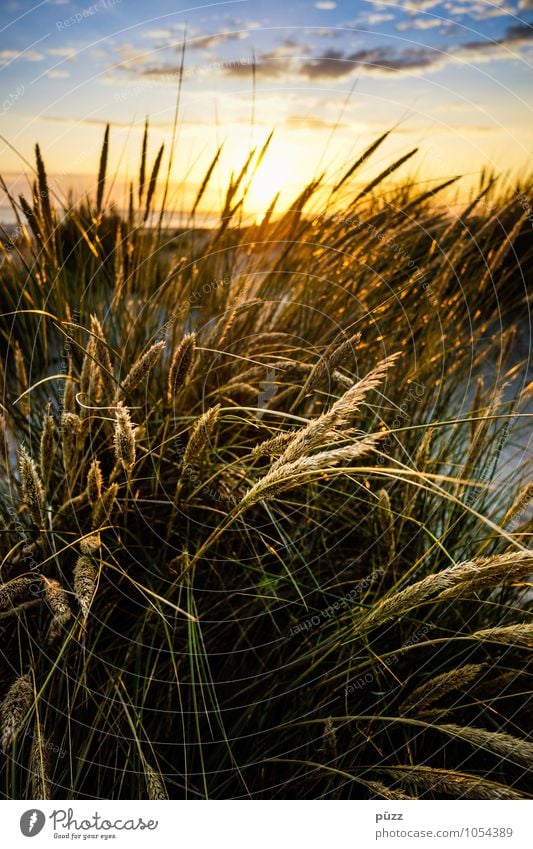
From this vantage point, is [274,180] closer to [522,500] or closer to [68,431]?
[68,431]

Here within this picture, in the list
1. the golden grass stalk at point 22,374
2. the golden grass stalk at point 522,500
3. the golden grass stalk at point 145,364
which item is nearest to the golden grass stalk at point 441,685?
the golden grass stalk at point 522,500

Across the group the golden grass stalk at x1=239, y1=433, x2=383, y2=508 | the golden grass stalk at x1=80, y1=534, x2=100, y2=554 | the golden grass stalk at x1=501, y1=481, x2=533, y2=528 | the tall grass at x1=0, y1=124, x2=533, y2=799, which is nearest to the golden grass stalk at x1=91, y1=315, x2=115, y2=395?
the tall grass at x1=0, y1=124, x2=533, y2=799

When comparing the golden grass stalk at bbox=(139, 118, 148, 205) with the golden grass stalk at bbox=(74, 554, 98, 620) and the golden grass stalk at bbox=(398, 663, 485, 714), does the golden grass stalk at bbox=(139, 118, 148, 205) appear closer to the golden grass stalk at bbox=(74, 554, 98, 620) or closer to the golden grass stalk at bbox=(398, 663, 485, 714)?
the golden grass stalk at bbox=(74, 554, 98, 620)

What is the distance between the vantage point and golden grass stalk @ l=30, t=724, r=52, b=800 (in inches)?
32.4

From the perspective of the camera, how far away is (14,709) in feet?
2.61

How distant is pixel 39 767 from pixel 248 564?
49 centimetres

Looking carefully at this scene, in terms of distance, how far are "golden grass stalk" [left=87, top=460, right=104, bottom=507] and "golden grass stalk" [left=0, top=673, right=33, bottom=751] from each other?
263 mm

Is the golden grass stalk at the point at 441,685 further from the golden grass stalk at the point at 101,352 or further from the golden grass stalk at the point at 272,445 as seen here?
the golden grass stalk at the point at 101,352

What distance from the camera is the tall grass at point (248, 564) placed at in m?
0.86

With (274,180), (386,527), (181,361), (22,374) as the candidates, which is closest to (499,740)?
(386,527)

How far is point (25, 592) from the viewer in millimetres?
1052

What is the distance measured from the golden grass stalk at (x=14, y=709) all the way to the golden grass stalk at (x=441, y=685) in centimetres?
54

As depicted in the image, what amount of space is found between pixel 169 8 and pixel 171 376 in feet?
2.34
